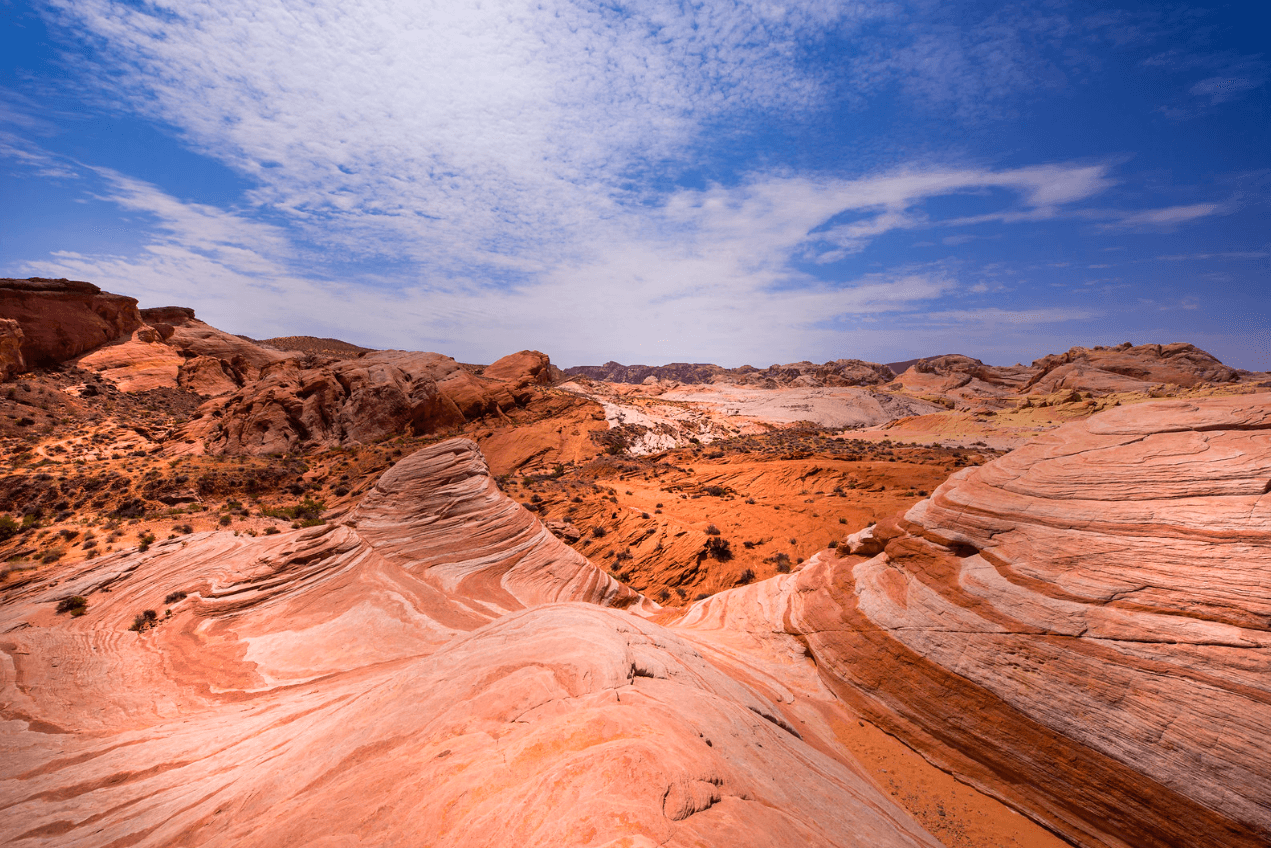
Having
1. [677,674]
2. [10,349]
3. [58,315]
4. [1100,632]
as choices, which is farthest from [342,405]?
[1100,632]

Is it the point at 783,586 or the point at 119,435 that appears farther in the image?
the point at 119,435

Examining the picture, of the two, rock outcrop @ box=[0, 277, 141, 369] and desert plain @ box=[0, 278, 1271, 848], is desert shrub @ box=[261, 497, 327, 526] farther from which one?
rock outcrop @ box=[0, 277, 141, 369]

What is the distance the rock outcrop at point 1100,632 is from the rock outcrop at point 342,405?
2724cm

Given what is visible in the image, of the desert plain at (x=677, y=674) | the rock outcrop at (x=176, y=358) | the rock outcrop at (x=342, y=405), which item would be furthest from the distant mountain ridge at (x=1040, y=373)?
the desert plain at (x=677, y=674)

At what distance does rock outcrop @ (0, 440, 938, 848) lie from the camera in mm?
2754

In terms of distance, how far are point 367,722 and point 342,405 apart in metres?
28.3

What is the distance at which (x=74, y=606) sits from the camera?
6.04 meters

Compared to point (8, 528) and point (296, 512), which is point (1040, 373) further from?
point (8, 528)

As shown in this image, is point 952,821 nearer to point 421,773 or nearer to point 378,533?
point 421,773

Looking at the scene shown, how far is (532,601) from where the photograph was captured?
28.4 feet

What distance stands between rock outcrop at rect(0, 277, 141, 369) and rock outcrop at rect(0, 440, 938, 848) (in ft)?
132

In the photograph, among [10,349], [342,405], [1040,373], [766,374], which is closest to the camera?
[10,349]

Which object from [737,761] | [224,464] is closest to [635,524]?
[737,761]

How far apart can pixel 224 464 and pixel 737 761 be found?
26324 mm
